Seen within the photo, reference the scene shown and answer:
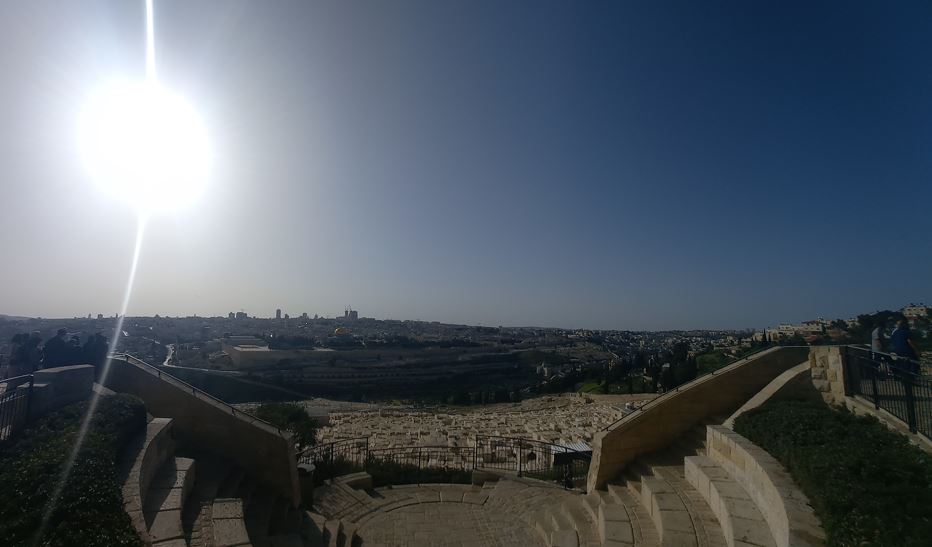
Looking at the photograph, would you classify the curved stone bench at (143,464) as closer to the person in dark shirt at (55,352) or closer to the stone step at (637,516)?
the person in dark shirt at (55,352)

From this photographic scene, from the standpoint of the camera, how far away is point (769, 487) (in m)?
5.24

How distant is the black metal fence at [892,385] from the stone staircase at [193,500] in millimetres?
8563

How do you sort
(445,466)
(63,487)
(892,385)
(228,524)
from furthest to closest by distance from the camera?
(445,466) → (892,385) → (228,524) → (63,487)

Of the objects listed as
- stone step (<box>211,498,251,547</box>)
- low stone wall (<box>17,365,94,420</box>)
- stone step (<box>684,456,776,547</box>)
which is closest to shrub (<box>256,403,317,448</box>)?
low stone wall (<box>17,365,94,420</box>)

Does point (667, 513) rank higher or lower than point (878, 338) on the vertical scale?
lower

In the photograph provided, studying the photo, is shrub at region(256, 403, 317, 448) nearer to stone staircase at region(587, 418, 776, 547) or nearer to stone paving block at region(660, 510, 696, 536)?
stone staircase at region(587, 418, 776, 547)

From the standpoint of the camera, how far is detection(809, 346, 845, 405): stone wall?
26.3 feet

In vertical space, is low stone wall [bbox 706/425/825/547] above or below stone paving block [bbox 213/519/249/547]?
above

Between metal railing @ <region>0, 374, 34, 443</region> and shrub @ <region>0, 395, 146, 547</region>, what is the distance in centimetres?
16

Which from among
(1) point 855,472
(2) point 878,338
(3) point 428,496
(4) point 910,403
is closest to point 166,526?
(3) point 428,496

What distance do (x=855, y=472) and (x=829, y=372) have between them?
185 inches

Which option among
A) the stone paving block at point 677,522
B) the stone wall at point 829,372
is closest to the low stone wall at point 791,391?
the stone wall at point 829,372

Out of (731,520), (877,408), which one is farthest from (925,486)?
(877,408)

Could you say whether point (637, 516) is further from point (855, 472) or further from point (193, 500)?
point (193, 500)
